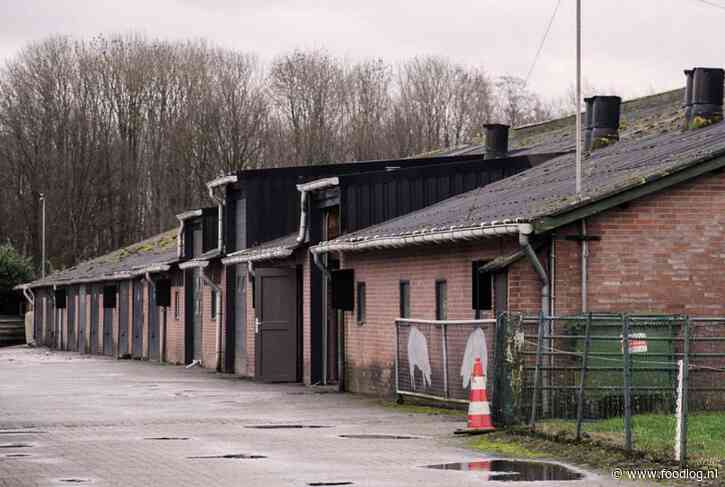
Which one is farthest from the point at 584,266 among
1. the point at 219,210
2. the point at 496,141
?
the point at 219,210

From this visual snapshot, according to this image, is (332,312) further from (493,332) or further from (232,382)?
(493,332)

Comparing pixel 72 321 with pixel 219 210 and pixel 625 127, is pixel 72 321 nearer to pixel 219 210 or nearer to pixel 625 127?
pixel 219 210

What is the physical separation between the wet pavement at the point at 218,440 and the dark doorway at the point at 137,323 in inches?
743

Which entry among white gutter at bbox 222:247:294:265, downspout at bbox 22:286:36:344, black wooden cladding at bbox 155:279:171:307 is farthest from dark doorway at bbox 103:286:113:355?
white gutter at bbox 222:247:294:265

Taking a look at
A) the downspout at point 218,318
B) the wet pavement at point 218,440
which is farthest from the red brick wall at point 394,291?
the downspout at point 218,318

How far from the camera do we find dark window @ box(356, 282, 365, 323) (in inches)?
1182

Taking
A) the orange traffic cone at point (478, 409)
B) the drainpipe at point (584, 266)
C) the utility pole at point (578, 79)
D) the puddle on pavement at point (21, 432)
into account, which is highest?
the utility pole at point (578, 79)

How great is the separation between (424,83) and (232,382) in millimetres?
45036

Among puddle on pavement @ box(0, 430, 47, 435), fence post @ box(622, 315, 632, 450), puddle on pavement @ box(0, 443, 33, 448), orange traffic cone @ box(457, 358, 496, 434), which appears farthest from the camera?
puddle on pavement @ box(0, 430, 47, 435)

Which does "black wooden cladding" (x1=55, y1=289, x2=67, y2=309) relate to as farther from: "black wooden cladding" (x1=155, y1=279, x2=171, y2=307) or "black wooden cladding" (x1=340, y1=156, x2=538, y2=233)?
"black wooden cladding" (x1=340, y1=156, x2=538, y2=233)

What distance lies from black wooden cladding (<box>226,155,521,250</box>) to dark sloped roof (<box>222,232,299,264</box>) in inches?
13.4

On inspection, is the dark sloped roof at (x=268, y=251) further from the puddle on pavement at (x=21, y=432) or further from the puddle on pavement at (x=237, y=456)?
the puddle on pavement at (x=237, y=456)

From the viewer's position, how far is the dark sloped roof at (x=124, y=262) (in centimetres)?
5159

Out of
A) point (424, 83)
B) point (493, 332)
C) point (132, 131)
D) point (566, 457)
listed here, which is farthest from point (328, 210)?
point (132, 131)
